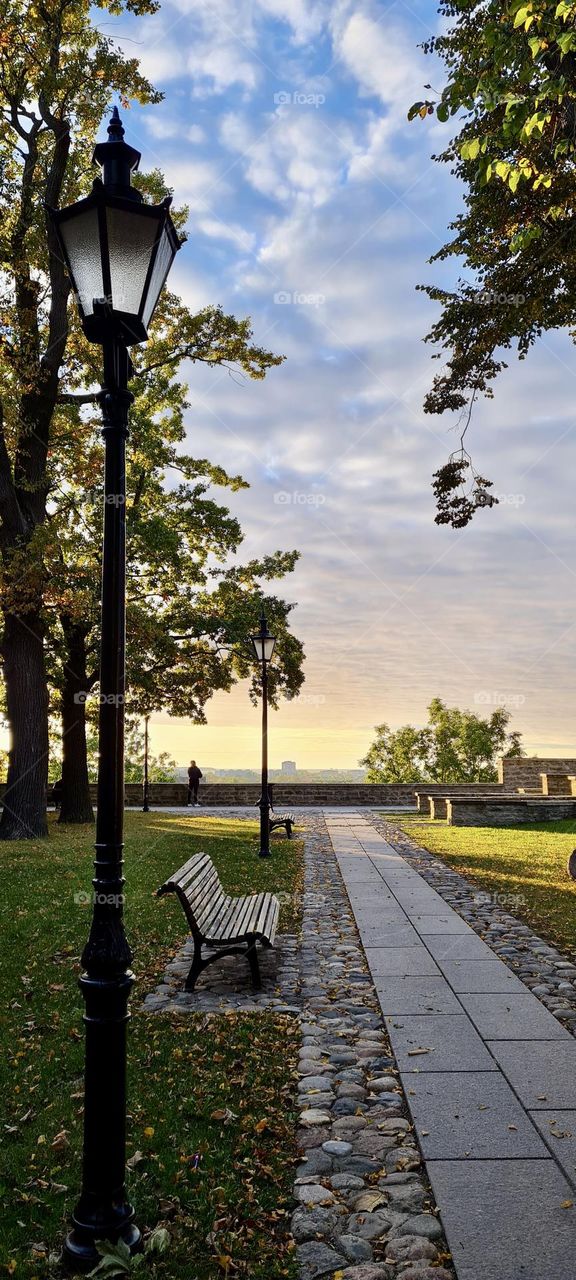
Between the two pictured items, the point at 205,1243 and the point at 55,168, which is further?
the point at 55,168

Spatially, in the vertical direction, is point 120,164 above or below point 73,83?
below

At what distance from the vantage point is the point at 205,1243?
319 cm

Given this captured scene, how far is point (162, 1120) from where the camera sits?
419cm

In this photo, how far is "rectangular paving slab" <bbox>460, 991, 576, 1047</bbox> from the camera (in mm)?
5363

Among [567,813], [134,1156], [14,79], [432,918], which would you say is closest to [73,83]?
[14,79]

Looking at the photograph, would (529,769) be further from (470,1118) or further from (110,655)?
(110,655)

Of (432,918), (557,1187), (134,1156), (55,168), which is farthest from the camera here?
(55,168)

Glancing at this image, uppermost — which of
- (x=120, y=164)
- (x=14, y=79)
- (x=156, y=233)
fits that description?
(x=14, y=79)

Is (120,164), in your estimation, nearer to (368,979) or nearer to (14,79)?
(368,979)

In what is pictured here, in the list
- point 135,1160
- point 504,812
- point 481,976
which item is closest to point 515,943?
point 481,976

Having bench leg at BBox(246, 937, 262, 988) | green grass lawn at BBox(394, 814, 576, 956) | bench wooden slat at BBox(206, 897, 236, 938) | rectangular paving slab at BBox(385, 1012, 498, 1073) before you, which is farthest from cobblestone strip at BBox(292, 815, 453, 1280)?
green grass lawn at BBox(394, 814, 576, 956)

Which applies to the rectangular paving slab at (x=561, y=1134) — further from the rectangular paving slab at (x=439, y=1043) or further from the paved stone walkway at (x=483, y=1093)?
the rectangular paving slab at (x=439, y=1043)

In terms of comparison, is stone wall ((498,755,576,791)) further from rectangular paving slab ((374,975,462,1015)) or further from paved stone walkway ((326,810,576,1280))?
rectangular paving slab ((374,975,462,1015))

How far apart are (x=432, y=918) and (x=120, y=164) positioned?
7.70 metres
